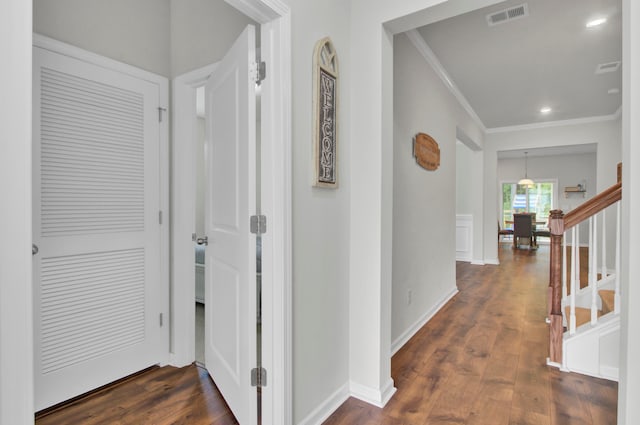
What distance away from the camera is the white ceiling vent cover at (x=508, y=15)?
259 cm

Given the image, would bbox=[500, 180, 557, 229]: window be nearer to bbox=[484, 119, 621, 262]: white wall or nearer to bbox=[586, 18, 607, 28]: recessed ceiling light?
bbox=[484, 119, 621, 262]: white wall

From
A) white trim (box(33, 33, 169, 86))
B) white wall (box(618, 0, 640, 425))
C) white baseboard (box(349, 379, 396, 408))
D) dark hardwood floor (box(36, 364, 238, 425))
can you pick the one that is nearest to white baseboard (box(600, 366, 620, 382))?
white wall (box(618, 0, 640, 425))

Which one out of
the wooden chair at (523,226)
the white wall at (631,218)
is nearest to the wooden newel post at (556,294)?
the white wall at (631,218)

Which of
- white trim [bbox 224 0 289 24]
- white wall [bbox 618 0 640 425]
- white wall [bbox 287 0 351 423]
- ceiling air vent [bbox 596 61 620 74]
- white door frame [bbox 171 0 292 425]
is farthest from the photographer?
ceiling air vent [bbox 596 61 620 74]

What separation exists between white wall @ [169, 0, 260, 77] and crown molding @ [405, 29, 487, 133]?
1439mm

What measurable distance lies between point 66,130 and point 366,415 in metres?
2.32

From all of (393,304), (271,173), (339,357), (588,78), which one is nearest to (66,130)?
(271,173)

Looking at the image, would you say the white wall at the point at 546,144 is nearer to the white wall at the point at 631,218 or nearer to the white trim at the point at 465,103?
the white trim at the point at 465,103

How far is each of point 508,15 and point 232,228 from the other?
2.65 m

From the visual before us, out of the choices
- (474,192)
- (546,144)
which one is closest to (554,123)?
(546,144)

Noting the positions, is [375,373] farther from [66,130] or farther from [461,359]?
[66,130]

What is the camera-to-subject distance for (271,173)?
5.10 ft

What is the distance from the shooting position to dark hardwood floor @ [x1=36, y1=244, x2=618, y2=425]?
6.10 ft

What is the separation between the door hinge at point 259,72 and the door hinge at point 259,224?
0.63m
